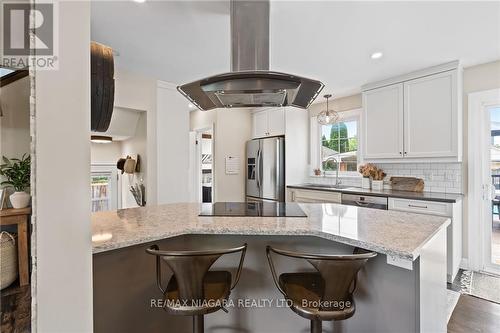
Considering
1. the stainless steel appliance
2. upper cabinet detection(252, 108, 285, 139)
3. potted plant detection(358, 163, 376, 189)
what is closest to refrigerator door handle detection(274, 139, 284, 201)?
upper cabinet detection(252, 108, 285, 139)

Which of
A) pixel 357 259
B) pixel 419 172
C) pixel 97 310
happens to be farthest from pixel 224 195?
pixel 357 259

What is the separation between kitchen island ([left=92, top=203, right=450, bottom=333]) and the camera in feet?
4.06

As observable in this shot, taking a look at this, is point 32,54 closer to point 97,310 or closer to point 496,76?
point 97,310

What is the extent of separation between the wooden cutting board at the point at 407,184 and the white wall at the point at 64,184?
365 centimetres

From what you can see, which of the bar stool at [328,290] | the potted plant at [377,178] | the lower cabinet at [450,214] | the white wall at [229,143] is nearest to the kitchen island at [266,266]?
the bar stool at [328,290]

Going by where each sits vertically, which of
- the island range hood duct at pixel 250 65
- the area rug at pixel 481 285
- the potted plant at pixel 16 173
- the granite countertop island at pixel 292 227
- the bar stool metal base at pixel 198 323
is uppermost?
the island range hood duct at pixel 250 65

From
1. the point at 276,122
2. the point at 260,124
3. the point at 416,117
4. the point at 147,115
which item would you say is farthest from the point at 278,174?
the point at 147,115

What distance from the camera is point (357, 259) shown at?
1.07 m

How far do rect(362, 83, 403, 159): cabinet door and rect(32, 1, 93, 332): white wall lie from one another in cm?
339

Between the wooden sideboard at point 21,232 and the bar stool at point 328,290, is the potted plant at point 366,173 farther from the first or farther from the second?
the wooden sideboard at point 21,232

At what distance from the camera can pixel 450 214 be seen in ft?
8.52

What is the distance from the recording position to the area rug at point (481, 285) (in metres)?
2.43

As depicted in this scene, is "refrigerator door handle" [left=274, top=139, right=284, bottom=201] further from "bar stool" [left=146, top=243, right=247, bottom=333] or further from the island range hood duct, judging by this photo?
"bar stool" [left=146, top=243, right=247, bottom=333]

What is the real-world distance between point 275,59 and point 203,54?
29.4 inches
